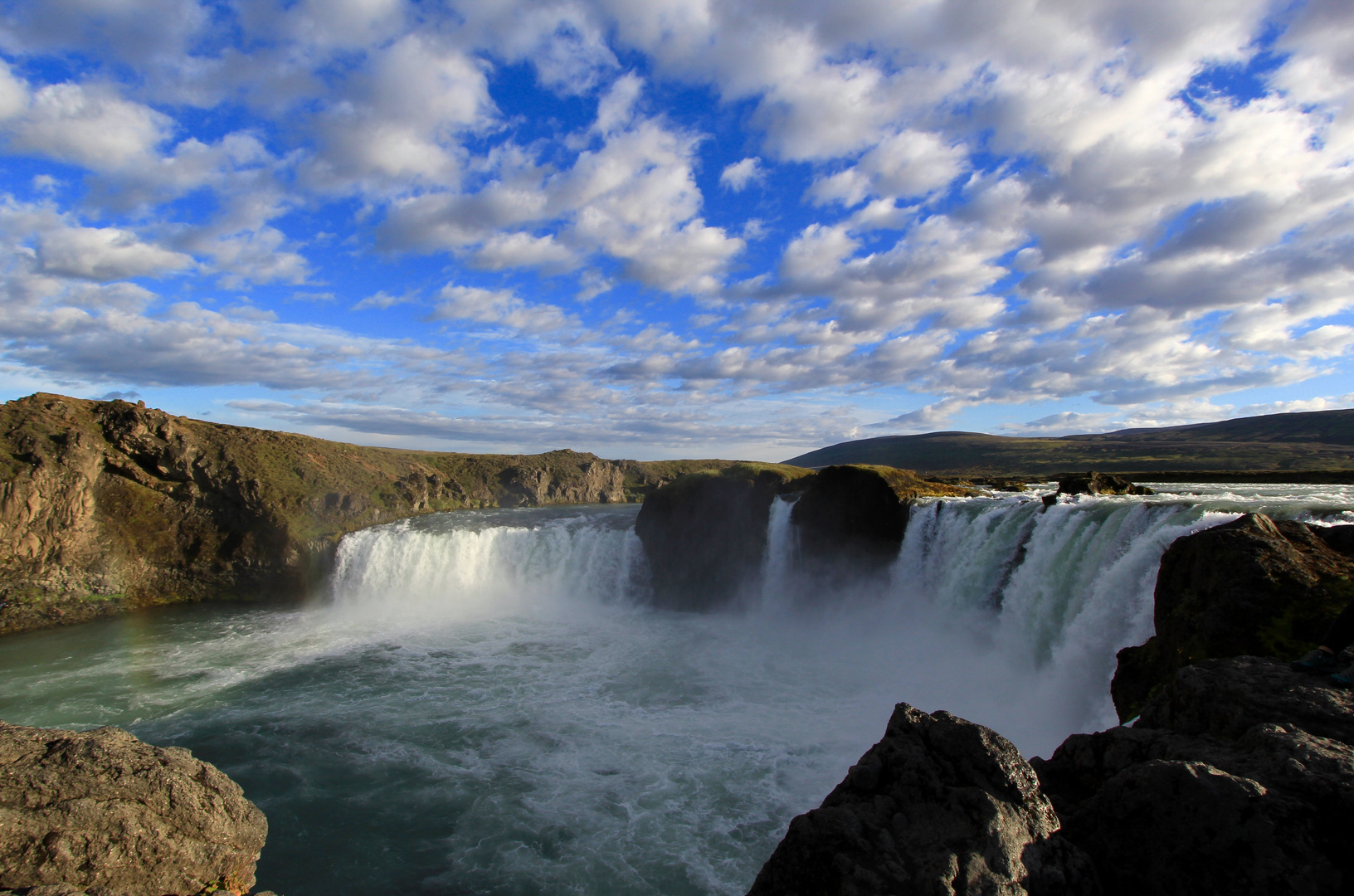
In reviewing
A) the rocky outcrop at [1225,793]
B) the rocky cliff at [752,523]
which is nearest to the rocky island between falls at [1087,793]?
the rocky outcrop at [1225,793]

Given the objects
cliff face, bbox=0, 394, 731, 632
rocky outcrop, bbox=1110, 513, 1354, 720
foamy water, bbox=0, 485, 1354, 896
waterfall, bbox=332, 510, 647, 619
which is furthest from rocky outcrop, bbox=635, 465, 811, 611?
cliff face, bbox=0, 394, 731, 632

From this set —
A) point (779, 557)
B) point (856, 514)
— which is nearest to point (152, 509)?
point (779, 557)

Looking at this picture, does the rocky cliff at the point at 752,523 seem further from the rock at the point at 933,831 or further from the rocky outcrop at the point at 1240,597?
the rock at the point at 933,831

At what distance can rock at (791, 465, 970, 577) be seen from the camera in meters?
25.1

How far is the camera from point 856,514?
26.2 m

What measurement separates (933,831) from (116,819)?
8931 mm

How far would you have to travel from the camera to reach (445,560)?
33.2m

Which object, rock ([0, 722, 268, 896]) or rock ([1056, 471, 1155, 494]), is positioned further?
rock ([1056, 471, 1155, 494])

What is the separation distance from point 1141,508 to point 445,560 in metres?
32.0

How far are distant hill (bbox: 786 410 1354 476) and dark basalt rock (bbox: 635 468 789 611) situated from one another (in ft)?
153

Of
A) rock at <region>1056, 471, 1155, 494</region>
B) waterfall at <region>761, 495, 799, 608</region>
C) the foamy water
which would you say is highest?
rock at <region>1056, 471, 1155, 494</region>

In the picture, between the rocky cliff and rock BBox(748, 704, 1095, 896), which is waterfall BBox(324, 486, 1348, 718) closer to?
the rocky cliff

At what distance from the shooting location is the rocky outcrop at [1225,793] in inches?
144

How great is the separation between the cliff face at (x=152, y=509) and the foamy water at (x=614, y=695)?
3.14 meters
